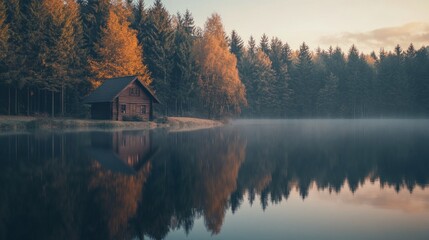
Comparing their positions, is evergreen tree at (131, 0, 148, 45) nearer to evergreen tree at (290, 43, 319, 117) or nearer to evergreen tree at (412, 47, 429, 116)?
evergreen tree at (290, 43, 319, 117)

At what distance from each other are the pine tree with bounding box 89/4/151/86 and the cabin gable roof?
2.71 meters

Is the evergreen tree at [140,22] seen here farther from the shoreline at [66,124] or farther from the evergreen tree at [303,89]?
the evergreen tree at [303,89]

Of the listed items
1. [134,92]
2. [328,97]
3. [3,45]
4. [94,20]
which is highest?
[94,20]

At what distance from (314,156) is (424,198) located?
9.83 m

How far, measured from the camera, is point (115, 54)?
203ft

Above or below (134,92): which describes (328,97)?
above

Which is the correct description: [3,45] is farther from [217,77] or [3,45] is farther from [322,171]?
[322,171]

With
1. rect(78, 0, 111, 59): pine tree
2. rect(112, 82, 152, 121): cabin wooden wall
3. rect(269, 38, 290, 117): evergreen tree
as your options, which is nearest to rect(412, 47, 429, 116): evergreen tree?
rect(269, 38, 290, 117): evergreen tree

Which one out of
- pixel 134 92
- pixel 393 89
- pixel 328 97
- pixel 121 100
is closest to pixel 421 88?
pixel 393 89

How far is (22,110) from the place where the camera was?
2387 inches

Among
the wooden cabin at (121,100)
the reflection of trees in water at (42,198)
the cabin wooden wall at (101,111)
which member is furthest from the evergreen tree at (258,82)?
the reflection of trees in water at (42,198)

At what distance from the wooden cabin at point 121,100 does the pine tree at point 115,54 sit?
9.44 ft

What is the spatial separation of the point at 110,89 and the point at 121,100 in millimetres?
2415

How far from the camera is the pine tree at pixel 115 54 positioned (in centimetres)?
6094
